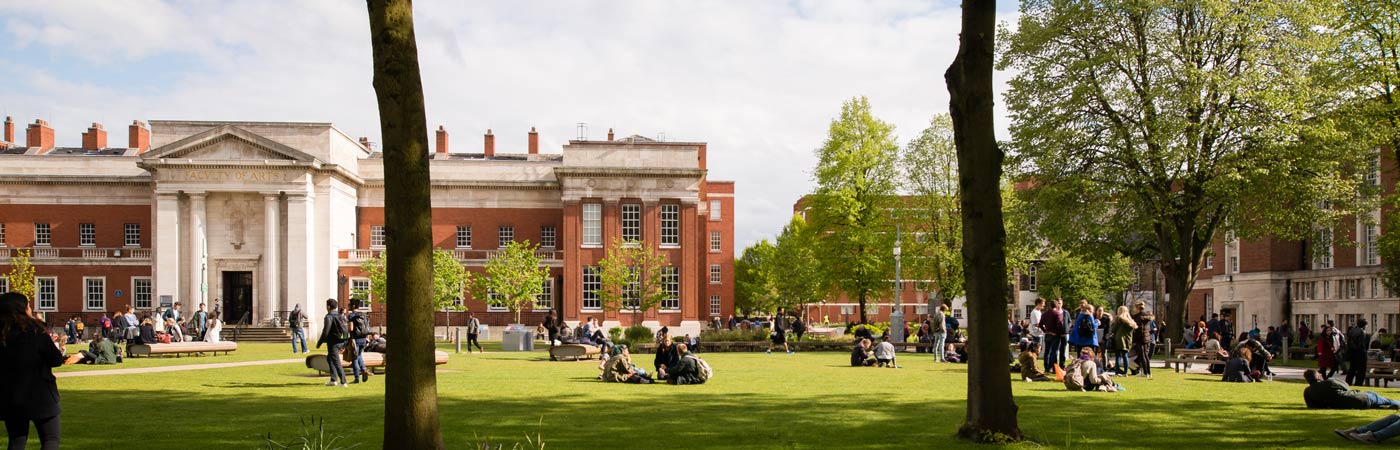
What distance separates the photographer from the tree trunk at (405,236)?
25.8 feet

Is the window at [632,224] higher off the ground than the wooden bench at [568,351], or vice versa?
the window at [632,224]

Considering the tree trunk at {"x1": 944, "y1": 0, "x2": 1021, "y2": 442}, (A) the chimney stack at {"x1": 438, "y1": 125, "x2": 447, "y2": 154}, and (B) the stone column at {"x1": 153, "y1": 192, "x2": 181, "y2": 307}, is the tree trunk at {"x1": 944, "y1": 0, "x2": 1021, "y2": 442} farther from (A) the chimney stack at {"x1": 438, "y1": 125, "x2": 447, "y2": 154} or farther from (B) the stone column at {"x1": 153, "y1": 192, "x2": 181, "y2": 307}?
(A) the chimney stack at {"x1": 438, "y1": 125, "x2": 447, "y2": 154}

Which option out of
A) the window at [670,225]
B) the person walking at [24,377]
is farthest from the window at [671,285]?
the person walking at [24,377]

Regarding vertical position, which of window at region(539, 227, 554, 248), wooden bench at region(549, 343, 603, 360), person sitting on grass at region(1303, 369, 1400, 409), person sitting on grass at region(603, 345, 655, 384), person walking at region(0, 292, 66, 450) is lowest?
wooden bench at region(549, 343, 603, 360)

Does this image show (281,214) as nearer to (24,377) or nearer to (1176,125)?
(1176,125)

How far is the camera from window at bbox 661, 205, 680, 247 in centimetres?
5522

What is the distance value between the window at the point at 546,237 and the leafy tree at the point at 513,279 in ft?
19.0

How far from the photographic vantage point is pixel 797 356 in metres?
31.8

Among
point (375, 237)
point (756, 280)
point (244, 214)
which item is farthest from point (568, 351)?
point (756, 280)

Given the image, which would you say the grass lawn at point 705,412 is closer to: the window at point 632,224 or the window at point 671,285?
the window at point 632,224

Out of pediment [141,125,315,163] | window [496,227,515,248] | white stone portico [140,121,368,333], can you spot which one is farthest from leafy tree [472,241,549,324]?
pediment [141,125,315,163]

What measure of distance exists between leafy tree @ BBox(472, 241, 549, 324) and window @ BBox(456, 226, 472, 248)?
594 cm

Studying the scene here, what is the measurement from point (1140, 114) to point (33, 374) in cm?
3019

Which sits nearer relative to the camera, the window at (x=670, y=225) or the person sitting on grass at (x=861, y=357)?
the person sitting on grass at (x=861, y=357)
